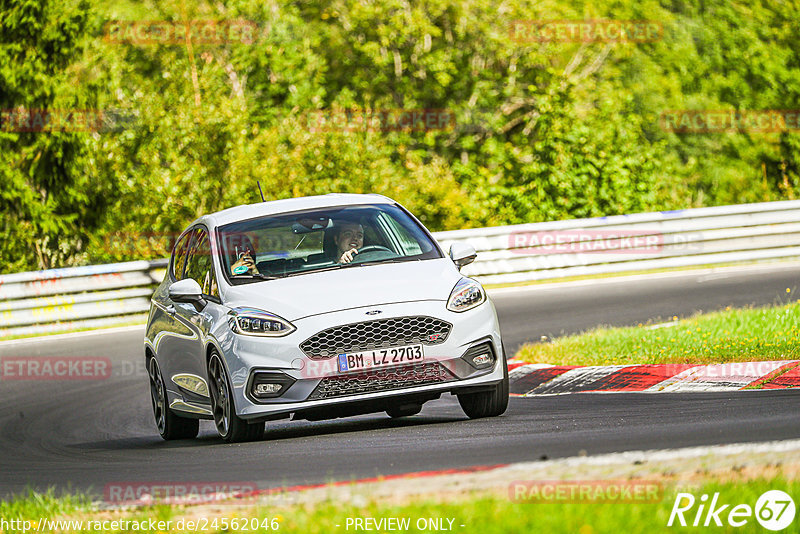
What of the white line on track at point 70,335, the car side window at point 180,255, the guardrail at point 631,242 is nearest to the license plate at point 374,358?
the car side window at point 180,255

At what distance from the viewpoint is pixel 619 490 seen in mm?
5469

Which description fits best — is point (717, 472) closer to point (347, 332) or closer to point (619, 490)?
point (619, 490)

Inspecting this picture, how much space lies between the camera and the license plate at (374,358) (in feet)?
27.6

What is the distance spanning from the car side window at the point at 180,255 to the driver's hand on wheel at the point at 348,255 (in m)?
1.65

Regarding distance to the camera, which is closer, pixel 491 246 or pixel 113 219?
pixel 491 246

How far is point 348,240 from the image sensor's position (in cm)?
966

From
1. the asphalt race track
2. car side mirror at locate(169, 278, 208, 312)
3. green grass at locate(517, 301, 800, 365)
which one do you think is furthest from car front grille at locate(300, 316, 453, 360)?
green grass at locate(517, 301, 800, 365)

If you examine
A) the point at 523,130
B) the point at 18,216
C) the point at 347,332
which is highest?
the point at 347,332

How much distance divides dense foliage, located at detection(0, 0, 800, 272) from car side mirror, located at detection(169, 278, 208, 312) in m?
13.2

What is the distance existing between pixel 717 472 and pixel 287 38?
116 ft

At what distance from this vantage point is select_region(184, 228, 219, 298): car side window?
9.56 metres

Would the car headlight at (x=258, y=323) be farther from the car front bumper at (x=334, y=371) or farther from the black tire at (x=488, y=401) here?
the black tire at (x=488, y=401)

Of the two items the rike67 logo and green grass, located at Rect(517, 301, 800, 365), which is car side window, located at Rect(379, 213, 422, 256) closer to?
green grass, located at Rect(517, 301, 800, 365)

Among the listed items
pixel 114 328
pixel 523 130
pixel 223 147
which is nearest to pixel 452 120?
pixel 523 130
